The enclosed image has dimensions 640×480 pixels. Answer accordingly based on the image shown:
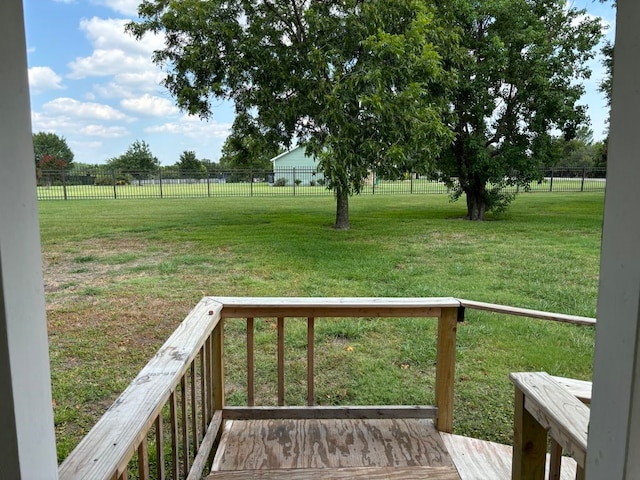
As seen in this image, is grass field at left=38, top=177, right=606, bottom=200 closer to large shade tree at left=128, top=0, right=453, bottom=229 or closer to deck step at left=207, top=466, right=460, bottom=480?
large shade tree at left=128, top=0, right=453, bottom=229

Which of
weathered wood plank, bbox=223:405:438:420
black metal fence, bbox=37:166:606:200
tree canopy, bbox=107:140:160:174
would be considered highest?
tree canopy, bbox=107:140:160:174

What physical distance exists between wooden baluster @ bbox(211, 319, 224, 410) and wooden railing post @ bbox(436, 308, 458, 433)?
990 millimetres

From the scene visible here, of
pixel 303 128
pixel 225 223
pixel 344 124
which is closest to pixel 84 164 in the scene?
pixel 225 223

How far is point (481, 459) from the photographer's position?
2.02m

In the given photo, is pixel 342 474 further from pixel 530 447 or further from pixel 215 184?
pixel 215 184

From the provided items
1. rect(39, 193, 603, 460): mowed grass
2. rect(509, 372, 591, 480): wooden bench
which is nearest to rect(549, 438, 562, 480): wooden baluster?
rect(509, 372, 591, 480): wooden bench

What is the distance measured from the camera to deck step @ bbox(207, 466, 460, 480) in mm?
1838

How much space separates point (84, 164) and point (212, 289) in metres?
15.1

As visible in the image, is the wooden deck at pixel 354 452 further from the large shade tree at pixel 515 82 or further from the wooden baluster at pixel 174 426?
the large shade tree at pixel 515 82

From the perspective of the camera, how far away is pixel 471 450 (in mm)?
2090

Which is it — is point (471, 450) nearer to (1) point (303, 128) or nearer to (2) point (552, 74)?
(1) point (303, 128)

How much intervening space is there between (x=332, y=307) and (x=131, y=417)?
48.5 inches

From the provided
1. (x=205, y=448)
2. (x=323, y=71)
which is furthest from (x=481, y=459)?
(x=323, y=71)

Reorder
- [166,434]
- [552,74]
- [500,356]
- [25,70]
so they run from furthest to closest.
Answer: [552,74], [500,356], [166,434], [25,70]
